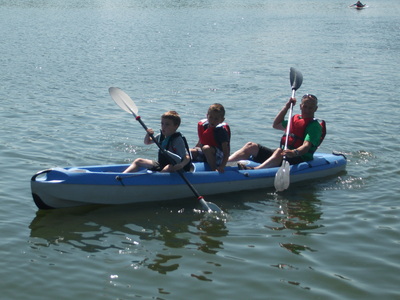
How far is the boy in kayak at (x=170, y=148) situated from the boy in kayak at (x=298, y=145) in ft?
3.39

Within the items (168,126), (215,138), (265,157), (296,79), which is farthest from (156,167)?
(296,79)

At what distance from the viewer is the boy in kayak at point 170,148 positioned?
7.29 m

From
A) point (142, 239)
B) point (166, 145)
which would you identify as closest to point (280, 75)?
point (166, 145)

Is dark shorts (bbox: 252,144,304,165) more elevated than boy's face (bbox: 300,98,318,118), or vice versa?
boy's face (bbox: 300,98,318,118)

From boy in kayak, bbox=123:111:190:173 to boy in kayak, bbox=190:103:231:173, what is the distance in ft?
1.44

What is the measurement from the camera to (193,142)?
10336 millimetres

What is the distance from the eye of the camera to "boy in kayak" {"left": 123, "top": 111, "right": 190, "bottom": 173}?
7.29 m

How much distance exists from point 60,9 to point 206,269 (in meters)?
29.7

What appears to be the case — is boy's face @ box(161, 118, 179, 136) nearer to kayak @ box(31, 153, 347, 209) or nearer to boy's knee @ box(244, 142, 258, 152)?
kayak @ box(31, 153, 347, 209)

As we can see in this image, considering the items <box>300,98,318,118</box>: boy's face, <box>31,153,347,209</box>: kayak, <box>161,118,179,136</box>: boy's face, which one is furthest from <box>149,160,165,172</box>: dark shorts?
<box>300,98,318,118</box>: boy's face

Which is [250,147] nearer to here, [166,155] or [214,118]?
[214,118]

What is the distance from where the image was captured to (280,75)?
17.0 meters

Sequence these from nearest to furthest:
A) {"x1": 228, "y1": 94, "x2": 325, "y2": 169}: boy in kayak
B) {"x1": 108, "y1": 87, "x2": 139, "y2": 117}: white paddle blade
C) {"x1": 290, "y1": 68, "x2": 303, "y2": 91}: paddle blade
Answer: {"x1": 108, "y1": 87, "x2": 139, "y2": 117}: white paddle blade
{"x1": 228, "y1": 94, "x2": 325, "y2": 169}: boy in kayak
{"x1": 290, "y1": 68, "x2": 303, "y2": 91}: paddle blade

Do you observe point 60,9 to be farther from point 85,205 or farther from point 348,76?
point 85,205
